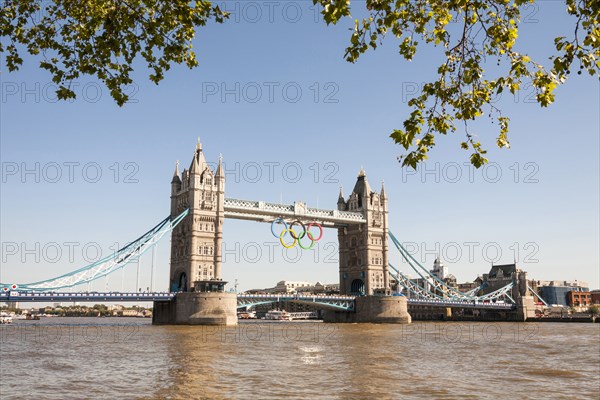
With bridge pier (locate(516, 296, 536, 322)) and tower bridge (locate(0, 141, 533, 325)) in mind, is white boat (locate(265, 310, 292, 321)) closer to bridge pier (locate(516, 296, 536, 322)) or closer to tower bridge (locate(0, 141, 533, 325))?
tower bridge (locate(0, 141, 533, 325))

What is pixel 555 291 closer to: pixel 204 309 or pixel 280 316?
pixel 280 316

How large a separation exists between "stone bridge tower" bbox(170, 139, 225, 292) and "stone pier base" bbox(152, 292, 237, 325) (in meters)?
7.00

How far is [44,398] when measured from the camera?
16.2 meters

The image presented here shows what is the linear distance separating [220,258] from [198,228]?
4945mm

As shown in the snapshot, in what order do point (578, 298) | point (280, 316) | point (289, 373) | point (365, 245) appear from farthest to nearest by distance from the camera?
point (578, 298) → point (280, 316) → point (365, 245) → point (289, 373)

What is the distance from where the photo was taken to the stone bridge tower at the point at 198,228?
252 ft

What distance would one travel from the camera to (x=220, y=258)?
78.5 m

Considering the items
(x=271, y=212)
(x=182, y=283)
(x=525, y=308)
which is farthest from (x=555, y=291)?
(x=182, y=283)

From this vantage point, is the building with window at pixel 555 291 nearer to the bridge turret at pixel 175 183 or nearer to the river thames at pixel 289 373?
the bridge turret at pixel 175 183

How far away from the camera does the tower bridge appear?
67188mm

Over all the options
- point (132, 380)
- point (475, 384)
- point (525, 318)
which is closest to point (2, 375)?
point (132, 380)

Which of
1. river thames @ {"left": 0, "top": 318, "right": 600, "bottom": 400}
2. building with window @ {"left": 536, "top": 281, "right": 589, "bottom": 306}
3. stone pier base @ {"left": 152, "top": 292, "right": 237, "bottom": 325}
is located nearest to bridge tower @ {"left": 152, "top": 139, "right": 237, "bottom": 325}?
stone pier base @ {"left": 152, "top": 292, "right": 237, "bottom": 325}

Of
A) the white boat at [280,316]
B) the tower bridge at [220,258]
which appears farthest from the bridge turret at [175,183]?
the white boat at [280,316]

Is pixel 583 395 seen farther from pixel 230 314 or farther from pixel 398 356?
pixel 230 314
